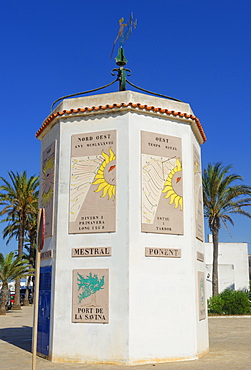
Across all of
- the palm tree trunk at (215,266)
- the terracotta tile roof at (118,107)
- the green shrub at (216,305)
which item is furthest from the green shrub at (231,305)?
the terracotta tile roof at (118,107)

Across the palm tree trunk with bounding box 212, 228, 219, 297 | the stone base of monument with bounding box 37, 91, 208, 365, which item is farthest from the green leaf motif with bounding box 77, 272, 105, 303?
the palm tree trunk with bounding box 212, 228, 219, 297

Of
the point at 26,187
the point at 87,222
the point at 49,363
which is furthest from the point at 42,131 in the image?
the point at 26,187

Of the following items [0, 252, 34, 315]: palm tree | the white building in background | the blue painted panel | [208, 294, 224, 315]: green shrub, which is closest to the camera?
the blue painted panel

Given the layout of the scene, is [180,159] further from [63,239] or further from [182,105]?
[63,239]

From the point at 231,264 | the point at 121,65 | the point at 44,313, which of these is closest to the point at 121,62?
the point at 121,65

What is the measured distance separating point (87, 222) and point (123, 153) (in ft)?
6.52

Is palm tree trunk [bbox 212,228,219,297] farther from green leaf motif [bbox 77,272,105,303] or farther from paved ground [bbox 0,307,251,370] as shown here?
green leaf motif [bbox 77,272,105,303]

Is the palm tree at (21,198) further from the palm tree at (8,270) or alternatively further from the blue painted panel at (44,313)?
the blue painted panel at (44,313)

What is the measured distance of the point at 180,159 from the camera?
11852 millimetres

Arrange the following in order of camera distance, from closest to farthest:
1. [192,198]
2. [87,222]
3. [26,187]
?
[87,222]
[192,198]
[26,187]

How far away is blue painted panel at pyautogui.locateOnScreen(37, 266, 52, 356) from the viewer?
1110cm

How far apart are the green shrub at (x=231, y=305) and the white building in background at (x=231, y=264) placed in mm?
11749

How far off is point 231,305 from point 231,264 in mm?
13940

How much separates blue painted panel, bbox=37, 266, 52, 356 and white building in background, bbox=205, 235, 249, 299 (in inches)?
1147
